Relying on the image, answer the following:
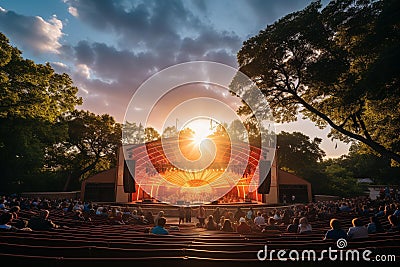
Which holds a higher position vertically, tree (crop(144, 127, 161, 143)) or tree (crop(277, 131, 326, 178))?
tree (crop(144, 127, 161, 143))

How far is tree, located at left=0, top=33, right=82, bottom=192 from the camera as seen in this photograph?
15953 millimetres

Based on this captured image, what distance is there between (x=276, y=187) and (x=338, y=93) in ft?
51.6

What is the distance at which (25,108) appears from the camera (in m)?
16.5

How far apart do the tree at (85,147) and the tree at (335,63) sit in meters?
27.3

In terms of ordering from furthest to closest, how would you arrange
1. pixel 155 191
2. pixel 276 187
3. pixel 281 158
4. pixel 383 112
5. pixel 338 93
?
pixel 281 158 < pixel 155 191 < pixel 276 187 < pixel 383 112 < pixel 338 93

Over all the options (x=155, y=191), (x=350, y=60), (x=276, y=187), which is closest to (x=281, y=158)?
(x=276, y=187)

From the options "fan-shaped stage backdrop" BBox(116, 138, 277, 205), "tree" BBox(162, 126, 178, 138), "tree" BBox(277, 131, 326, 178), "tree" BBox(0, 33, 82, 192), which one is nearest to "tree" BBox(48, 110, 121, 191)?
"tree" BBox(0, 33, 82, 192)

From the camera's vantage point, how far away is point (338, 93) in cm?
1222

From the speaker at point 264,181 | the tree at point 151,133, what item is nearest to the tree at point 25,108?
the speaker at point 264,181

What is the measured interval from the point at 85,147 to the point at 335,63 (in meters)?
34.0

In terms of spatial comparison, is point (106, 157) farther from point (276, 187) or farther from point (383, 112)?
point (383, 112)

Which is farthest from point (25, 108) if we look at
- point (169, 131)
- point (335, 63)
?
point (169, 131)

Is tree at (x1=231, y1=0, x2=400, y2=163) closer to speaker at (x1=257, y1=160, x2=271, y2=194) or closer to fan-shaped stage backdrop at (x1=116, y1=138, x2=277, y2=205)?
speaker at (x1=257, y1=160, x2=271, y2=194)

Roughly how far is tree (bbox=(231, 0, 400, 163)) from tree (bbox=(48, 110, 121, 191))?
27.3 metres
